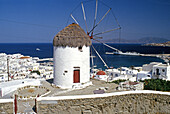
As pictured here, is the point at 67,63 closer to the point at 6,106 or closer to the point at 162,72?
the point at 6,106

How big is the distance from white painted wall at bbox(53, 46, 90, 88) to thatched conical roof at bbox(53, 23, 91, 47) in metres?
0.29

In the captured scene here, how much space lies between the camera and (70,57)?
37.8 ft

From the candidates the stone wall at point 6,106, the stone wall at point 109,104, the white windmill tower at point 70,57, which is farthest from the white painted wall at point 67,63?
the stone wall at point 6,106

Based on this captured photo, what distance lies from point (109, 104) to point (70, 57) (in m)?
4.26

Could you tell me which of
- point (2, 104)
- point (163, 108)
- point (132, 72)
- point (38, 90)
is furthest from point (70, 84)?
point (132, 72)

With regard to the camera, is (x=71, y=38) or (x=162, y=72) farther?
(x=162, y=72)

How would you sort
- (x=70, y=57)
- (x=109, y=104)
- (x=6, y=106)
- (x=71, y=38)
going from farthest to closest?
(x=70, y=57) < (x=71, y=38) < (x=109, y=104) < (x=6, y=106)

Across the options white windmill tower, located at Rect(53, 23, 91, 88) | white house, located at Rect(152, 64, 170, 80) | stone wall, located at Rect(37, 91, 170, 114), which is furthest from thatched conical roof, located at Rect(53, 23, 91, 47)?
white house, located at Rect(152, 64, 170, 80)

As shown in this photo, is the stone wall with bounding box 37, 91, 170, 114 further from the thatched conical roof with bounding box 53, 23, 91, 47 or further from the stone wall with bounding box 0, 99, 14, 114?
the thatched conical roof with bounding box 53, 23, 91, 47

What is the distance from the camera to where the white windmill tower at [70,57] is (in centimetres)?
1149

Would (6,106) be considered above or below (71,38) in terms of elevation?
below

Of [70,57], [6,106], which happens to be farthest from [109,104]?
[6,106]

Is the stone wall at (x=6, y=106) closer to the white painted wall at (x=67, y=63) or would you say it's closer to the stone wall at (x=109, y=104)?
the stone wall at (x=109, y=104)

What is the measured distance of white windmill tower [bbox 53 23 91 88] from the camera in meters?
11.5
